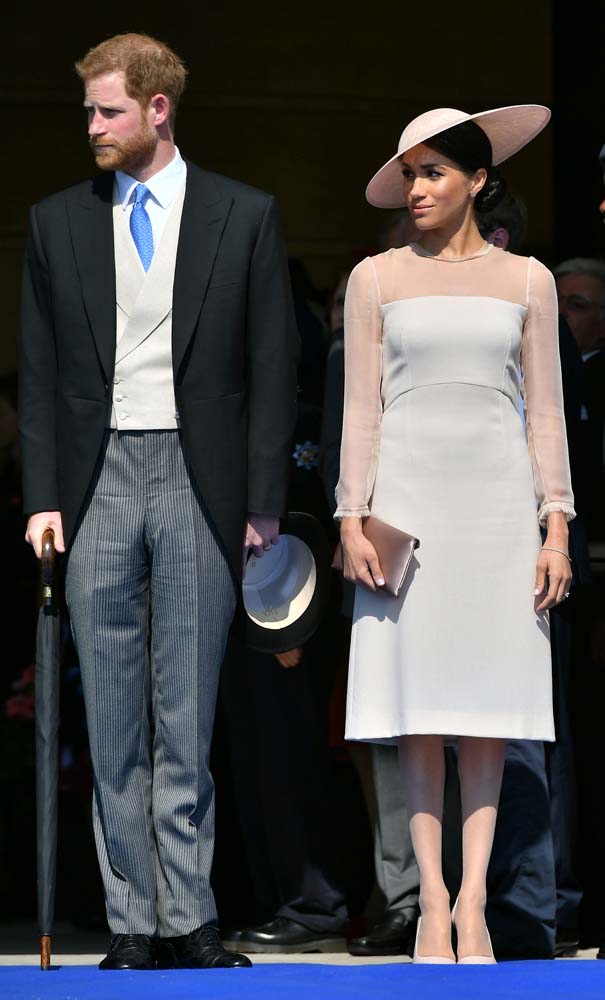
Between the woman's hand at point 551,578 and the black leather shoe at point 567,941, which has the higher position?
the woman's hand at point 551,578

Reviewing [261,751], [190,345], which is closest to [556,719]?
[261,751]

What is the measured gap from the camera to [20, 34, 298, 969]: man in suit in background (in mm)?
4250

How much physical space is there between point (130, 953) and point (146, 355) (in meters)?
1.24

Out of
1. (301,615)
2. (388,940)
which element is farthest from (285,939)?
(301,615)

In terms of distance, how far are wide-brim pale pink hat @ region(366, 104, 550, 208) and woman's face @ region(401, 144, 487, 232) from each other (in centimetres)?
4

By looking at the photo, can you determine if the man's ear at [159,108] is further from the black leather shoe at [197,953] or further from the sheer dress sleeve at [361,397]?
the black leather shoe at [197,953]

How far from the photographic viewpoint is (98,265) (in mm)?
4324

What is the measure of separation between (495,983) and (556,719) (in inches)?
59.8

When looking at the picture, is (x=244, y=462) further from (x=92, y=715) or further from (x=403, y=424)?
(x=92, y=715)

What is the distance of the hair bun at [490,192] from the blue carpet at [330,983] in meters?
1.64

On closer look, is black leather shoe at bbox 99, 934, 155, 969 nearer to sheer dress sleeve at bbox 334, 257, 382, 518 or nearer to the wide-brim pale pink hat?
sheer dress sleeve at bbox 334, 257, 382, 518

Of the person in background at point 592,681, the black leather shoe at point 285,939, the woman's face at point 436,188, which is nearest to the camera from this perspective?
the woman's face at point 436,188

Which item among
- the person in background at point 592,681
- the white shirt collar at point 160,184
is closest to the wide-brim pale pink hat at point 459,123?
the white shirt collar at point 160,184

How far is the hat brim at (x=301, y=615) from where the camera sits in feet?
14.7
